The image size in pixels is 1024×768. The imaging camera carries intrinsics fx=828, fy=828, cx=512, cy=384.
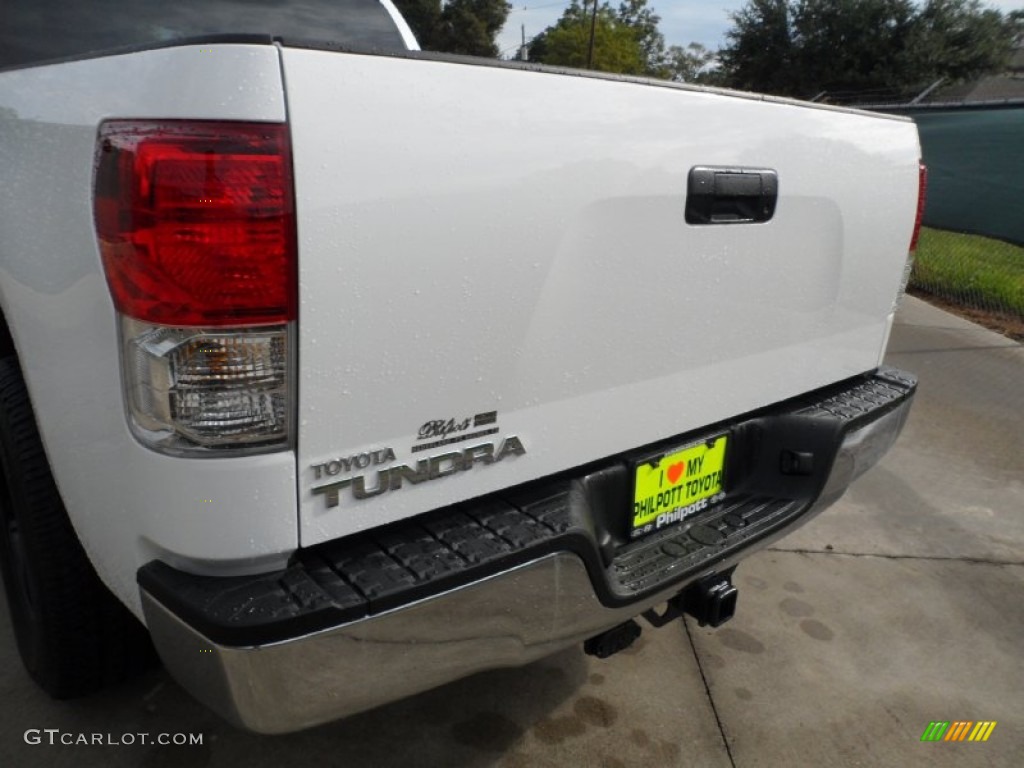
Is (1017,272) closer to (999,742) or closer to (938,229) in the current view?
(938,229)

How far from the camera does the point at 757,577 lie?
3.18 metres

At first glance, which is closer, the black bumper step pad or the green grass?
the black bumper step pad

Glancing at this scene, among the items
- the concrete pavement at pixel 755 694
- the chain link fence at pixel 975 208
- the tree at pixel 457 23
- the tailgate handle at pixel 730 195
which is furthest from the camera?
the tree at pixel 457 23

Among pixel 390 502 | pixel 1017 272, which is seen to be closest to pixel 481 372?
pixel 390 502

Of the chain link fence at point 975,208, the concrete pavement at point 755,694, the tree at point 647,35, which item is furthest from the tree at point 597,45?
the concrete pavement at point 755,694

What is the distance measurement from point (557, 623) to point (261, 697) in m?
0.60

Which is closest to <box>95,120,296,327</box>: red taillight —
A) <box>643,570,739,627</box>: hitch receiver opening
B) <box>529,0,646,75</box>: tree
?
<box>643,570,739,627</box>: hitch receiver opening

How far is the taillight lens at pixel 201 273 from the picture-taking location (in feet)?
4.09

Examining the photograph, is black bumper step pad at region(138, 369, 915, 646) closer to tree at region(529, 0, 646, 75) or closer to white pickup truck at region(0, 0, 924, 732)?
white pickup truck at region(0, 0, 924, 732)

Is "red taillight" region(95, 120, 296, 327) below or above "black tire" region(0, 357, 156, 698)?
above

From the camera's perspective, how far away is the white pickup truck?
1.29 metres

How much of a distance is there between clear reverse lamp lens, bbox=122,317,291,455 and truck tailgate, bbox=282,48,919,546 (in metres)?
0.05

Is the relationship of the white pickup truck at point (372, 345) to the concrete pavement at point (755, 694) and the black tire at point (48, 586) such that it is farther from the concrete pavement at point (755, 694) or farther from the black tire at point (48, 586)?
the concrete pavement at point (755, 694)

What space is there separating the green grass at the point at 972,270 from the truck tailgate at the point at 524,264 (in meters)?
6.60
